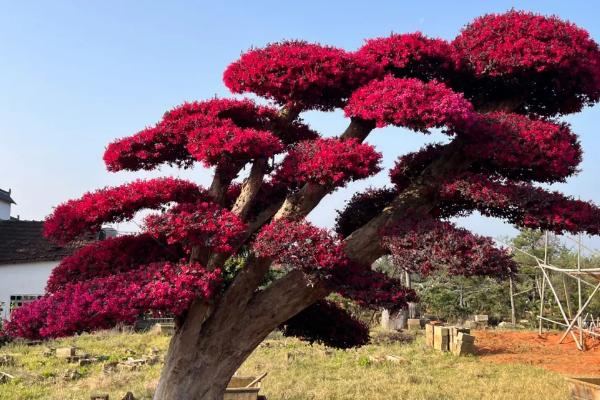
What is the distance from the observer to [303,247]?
155 inches

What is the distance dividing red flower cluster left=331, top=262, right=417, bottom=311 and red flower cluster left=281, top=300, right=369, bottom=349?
6.72ft

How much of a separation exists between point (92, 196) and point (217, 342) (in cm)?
155

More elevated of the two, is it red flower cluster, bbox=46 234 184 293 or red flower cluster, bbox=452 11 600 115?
red flower cluster, bbox=452 11 600 115

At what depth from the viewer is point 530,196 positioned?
4.19 m

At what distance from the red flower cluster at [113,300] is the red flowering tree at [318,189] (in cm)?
1

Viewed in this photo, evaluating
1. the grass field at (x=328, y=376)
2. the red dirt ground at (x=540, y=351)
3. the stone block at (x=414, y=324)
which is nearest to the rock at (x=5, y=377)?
the grass field at (x=328, y=376)

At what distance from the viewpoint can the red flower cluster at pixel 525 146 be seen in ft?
13.8

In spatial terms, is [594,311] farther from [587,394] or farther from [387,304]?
[387,304]

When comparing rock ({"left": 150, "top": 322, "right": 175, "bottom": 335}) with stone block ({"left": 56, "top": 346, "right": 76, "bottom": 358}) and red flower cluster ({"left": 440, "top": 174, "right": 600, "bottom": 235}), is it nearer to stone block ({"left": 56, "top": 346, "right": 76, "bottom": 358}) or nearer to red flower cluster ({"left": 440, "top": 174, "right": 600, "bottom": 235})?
stone block ({"left": 56, "top": 346, "right": 76, "bottom": 358})

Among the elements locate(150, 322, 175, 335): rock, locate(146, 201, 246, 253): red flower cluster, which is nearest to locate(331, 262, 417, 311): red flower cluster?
locate(146, 201, 246, 253): red flower cluster

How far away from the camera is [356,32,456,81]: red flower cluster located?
186 inches

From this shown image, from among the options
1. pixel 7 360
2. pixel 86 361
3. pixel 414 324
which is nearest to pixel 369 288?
pixel 86 361

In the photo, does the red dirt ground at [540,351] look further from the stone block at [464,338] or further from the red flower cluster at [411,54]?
the red flower cluster at [411,54]

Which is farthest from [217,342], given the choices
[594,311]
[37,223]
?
[594,311]
